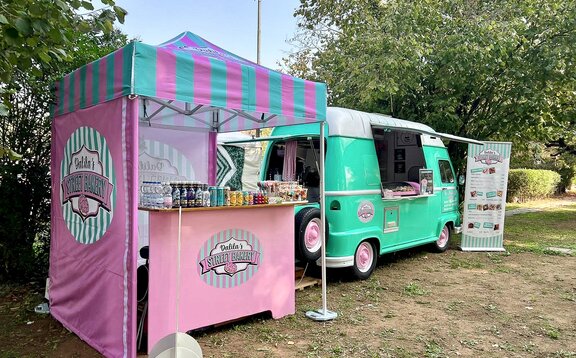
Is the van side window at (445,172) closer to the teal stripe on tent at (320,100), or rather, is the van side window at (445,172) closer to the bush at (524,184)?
the teal stripe on tent at (320,100)

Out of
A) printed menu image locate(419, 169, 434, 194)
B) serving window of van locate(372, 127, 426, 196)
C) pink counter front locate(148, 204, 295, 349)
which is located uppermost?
serving window of van locate(372, 127, 426, 196)

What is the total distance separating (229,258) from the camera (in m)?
4.33

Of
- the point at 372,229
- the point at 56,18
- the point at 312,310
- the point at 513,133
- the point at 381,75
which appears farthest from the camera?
the point at 513,133

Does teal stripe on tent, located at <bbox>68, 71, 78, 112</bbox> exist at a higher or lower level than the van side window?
higher

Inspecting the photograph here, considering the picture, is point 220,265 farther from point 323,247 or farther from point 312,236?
point 312,236

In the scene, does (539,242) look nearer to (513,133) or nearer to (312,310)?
(513,133)

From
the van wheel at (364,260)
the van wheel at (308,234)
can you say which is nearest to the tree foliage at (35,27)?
the van wheel at (308,234)

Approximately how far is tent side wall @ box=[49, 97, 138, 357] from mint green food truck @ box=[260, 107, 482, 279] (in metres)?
2.48

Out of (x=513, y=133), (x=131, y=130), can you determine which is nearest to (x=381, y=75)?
(x=513, y=133)

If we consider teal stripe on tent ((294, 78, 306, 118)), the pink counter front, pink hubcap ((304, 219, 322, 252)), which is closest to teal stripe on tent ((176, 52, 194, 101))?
the pink counter front

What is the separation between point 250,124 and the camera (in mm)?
6043

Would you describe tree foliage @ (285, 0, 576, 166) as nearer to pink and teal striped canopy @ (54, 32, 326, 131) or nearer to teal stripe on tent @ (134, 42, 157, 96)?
pink and teal striped canopy @ (54, 32, 326, 131)

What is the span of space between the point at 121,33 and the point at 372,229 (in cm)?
475

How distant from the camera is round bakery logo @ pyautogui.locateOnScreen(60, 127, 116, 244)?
12.6 ft
